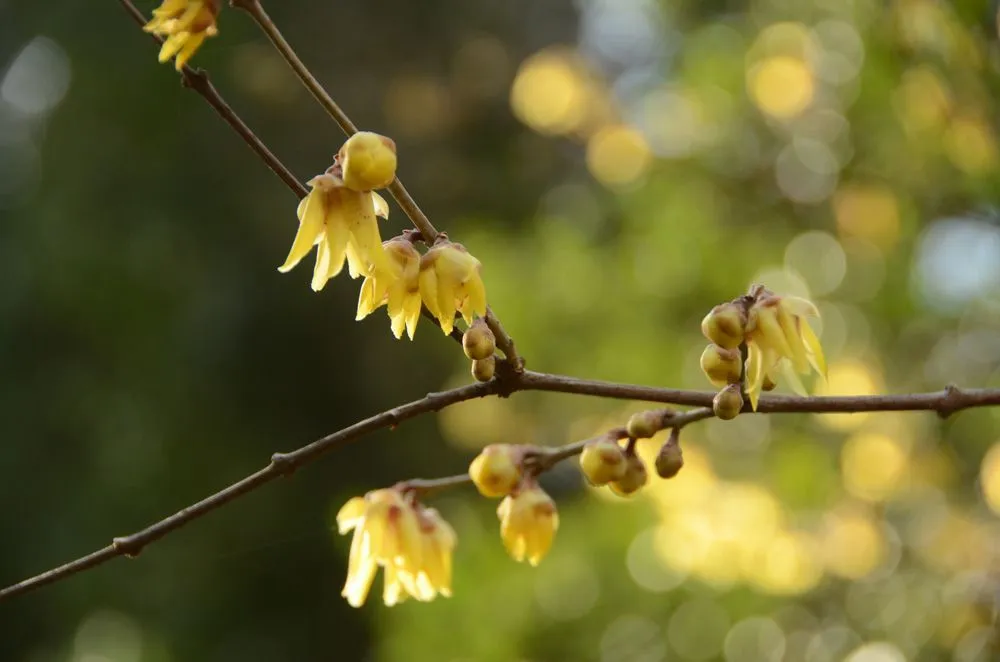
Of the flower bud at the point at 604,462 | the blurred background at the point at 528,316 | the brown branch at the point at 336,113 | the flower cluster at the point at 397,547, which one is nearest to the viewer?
the brown branch at the point at 336,113

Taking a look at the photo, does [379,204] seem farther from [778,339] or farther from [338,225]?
[778,339]

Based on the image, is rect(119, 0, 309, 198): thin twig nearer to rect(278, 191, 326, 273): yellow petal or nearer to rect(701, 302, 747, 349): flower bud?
rect(278, 191, 326, 273): yellow petal

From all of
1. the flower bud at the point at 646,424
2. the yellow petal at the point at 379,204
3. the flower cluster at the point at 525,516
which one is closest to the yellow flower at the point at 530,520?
the flower cluster at the point at 525,516

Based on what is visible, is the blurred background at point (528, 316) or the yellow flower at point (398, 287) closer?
the yellow flower at point (398, 287)

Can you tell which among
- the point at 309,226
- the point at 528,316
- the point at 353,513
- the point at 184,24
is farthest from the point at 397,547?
the point at 528,316

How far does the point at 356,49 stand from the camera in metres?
4.55

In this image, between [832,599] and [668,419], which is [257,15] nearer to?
[668,419]

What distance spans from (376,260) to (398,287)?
0.13 feet

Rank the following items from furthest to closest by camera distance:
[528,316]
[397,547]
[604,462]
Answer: [528,316] → [397,547] → [604,462]

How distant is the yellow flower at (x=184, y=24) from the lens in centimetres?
65

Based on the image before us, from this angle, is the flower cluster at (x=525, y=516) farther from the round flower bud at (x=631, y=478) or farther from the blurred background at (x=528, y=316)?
the blurred background at (x=528, y=316)

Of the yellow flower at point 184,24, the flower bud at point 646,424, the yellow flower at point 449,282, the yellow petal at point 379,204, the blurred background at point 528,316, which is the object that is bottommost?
the flower bud at point 646,424

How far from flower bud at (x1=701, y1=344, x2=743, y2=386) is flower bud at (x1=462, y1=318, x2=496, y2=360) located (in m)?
0.14

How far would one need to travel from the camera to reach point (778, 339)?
2.30 feet
